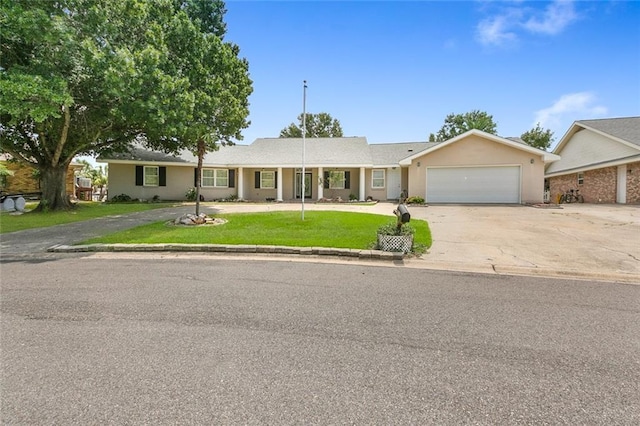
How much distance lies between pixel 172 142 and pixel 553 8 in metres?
18.8

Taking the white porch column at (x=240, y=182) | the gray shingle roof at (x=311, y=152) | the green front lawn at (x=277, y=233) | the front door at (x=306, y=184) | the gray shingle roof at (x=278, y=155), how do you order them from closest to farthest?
the green front lawn at (x=277, y=233) < the gray shingle roof at (x=278, y=155) < the gray shingle roof at (x=311, y=152) < the white porch column at (x=240, y=182) < the front door at (x=306, y=184)

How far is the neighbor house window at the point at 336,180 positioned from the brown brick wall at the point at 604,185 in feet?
57.8

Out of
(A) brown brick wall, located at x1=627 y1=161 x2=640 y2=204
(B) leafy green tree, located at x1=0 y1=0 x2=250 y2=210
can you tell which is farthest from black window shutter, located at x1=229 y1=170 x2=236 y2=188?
(A) brown brick wall, located at x1=627 y1=161 x2=640 y2=204

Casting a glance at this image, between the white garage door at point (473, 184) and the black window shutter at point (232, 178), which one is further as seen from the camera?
the black window shutter at point (232, 178)

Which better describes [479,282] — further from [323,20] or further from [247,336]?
[323,20]

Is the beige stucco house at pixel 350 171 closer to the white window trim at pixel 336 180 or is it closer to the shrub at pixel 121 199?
the white window trim at pixel 336 180

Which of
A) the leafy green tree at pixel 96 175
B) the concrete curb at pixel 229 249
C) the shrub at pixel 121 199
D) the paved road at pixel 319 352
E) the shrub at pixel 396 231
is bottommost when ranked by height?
the paved road at pixel 319 352

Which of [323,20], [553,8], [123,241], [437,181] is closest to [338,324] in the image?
[123,241]

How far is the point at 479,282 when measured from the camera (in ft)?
17.1

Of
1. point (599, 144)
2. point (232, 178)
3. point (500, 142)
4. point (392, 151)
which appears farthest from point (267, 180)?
point (599, 144)

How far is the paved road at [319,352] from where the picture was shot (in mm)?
2168

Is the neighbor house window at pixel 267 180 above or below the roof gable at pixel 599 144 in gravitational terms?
below

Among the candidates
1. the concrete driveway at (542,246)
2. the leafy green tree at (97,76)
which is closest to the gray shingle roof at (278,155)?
the leafy green tree at (97,76)

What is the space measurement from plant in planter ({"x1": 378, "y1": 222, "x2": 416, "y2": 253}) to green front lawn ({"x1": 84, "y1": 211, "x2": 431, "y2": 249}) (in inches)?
18.3
